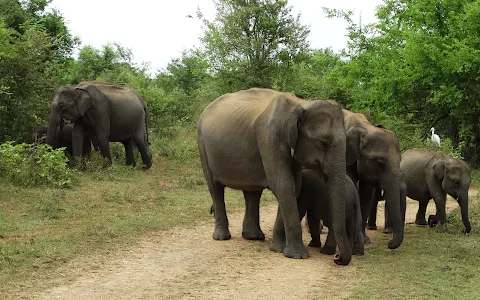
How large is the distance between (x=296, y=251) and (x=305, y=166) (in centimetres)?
113

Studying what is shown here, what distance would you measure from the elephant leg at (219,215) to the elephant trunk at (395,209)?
2.48 meters

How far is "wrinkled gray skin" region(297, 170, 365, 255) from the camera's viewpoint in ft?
29.5

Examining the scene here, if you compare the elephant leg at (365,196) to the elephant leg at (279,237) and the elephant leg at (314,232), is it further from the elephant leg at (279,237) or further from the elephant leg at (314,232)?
the elephant leg at (279,237)

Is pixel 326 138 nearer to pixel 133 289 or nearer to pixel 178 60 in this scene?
pixel 133 289

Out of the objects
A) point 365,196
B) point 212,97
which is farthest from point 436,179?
point 212,97

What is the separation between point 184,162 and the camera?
69.5 feet

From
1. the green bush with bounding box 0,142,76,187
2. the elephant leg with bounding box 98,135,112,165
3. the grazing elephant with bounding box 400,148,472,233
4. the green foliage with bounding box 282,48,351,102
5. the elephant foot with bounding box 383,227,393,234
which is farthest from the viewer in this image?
the green foliage with bounding box 282,48,351,102

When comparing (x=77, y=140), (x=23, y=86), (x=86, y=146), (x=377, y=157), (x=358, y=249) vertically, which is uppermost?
(x=23, y=86)

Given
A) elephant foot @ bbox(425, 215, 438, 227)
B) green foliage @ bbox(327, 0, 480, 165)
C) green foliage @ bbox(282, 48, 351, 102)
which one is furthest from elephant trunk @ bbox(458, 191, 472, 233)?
green foliage @ bbox(282, 48, 351, 102)

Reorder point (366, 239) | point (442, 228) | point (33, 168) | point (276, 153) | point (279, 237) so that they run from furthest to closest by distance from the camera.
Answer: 1. point (33, 168)
2. point (442, 228)
3. point (366, 239)
4. point (279, 237)
5. point (276, 153)

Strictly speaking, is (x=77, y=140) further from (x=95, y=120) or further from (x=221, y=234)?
(x=221, y=234)

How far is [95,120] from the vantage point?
1778cm

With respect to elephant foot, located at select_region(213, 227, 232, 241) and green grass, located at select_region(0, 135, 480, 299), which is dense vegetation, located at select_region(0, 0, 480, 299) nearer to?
green grass, located at select_region(0, 135, 480, 299)

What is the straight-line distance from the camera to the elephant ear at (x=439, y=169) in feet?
37.8
